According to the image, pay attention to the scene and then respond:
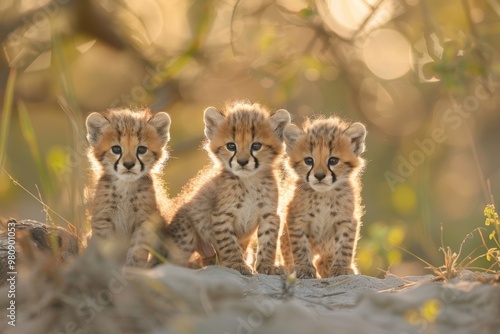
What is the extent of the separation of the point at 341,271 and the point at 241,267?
0.85 metres

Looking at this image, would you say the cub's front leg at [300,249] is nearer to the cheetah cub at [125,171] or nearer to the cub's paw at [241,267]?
the cub's paw at [241,267]

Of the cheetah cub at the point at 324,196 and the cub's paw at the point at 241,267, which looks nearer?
the cub's paw at the point at 241,267

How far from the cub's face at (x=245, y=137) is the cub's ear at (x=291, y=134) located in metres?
0.04

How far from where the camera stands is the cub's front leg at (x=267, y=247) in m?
6.45

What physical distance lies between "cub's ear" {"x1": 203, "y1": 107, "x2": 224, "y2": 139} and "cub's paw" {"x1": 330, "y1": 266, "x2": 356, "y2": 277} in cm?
140

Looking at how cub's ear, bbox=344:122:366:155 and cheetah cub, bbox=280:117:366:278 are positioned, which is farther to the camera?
cub's ear, bbox=344:122:366:155

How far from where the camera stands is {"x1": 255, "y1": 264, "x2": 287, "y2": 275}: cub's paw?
6.38 m

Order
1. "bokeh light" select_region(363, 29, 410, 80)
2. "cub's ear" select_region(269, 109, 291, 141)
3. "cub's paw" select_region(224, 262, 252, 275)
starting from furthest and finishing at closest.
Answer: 1. "bokeh light" select_region(363, 29, 410, 80)
2. "cub's ear" select_region(269, 109, 291, 141)
3. "cub's paw" select_region(224, 262, 252, 275)

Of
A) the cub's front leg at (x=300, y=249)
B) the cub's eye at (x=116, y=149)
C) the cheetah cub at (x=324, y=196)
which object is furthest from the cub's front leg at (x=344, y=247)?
the cub's eye at (x=116, y=149)

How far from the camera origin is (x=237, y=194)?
6.77m

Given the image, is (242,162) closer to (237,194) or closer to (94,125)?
(237,194)

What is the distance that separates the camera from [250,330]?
13.7ft

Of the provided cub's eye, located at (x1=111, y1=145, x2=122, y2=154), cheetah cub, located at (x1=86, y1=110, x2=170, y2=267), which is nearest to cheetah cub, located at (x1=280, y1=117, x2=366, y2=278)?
cheetah cub, located at (x1=86, y1=110, x2=170, y2=267)

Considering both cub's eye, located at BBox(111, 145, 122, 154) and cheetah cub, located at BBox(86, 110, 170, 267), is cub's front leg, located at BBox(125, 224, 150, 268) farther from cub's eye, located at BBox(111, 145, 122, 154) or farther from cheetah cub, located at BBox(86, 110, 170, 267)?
cub's eye, located at BBox(111, 145, 122, 154)
